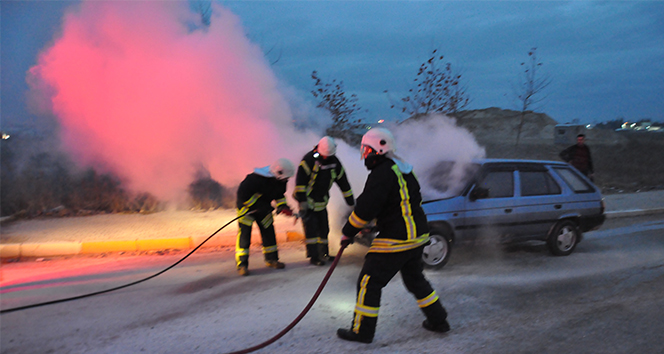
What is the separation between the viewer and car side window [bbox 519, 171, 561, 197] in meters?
6.29

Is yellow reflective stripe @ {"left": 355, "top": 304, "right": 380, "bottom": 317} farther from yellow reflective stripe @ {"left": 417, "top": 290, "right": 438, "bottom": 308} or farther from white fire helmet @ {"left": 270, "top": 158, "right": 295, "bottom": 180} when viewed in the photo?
white fire helmet @ {"left": 270, "top": 158, "right": 295, "bottom": 180}

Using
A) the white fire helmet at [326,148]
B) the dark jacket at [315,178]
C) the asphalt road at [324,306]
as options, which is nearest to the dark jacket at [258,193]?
the dark jacket at [315,178]

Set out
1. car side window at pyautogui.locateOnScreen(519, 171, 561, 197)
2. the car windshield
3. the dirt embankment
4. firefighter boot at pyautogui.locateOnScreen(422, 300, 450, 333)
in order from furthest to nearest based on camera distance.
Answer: the dirt embankment → car side window at pyautogui.locateOnScreen(519, 171, 561, 197) → the car windshield → firefighter boot at pyautogui.locateOnScreen(422, 300, 450, 333)

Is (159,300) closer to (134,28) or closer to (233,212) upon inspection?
(233,212)

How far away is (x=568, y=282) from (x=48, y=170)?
13000 mm

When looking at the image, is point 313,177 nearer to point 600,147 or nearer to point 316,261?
point 316,261

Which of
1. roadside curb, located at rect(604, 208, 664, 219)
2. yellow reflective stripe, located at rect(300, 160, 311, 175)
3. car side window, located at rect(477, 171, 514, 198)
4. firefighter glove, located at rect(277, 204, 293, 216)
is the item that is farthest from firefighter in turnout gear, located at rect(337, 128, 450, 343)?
roadside curb, located at rect(604, 208, 664, 219)

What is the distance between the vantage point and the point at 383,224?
11.9 ft

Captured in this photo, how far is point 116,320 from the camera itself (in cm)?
416

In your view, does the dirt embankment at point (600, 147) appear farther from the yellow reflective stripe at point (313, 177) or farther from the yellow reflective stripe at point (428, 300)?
the yellow reflective stripe at point (428, 300)

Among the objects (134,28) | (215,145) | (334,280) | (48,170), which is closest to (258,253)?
(334,280)

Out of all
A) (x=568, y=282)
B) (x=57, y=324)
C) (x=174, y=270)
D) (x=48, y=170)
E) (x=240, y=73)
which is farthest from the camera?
(x=48, y=170)

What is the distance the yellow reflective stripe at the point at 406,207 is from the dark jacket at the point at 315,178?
102 inches

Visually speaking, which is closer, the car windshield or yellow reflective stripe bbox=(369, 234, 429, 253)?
yellow reflective stripe bbox=(369, 234, 429, 253)
